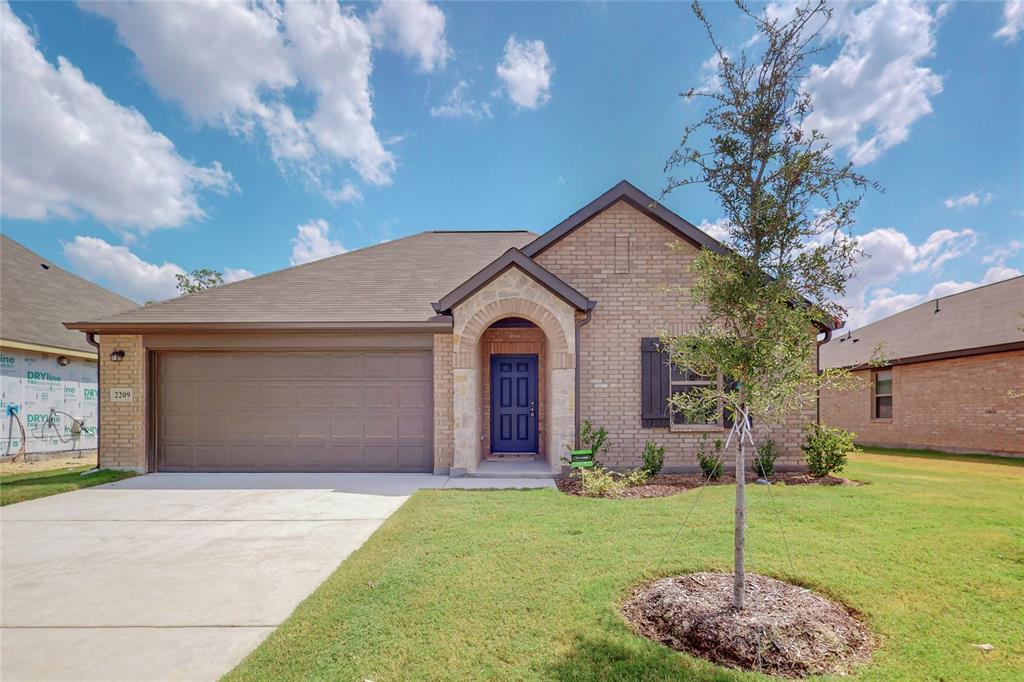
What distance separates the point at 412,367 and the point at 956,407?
50.9ft

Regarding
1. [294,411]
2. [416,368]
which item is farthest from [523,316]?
[294,411]

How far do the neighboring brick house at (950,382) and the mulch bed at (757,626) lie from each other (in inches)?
372

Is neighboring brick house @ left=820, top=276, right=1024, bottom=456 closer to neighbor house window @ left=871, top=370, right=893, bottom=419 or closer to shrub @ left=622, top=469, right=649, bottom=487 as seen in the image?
neighbor house window @ left=871, top=370, right=893, bottom=419

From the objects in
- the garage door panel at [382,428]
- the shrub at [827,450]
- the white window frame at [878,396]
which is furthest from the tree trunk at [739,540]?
the white window frame at [878,396]

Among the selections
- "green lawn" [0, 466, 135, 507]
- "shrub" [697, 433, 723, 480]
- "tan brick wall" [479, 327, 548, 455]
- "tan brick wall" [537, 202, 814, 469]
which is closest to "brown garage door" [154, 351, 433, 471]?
"green lawn" [0, 466, 135, 507]

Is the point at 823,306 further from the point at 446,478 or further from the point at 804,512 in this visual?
the point at 446,478

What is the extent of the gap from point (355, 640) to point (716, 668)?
2.41m

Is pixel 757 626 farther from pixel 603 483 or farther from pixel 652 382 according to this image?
pixel 652 382

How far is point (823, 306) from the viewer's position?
371 centimetres

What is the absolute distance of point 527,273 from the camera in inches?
346

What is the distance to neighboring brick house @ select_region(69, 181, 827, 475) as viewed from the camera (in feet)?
29.2

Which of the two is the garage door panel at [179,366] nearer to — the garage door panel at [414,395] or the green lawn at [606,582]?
the garage door panel at [414,395]

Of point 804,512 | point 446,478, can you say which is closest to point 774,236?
point 804,512

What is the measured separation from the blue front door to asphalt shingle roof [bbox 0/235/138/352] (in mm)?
11966
